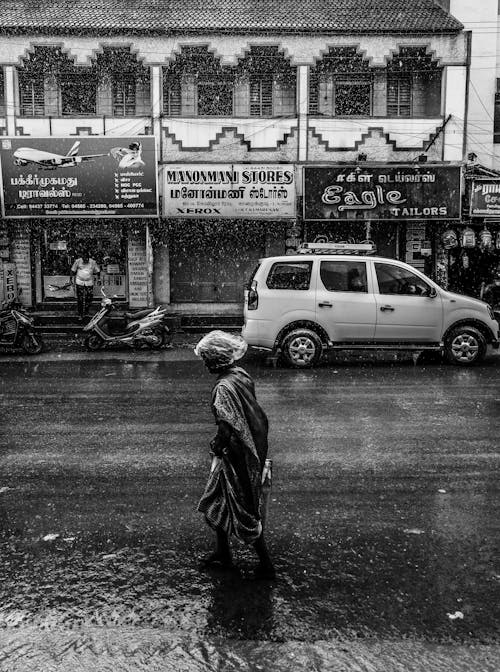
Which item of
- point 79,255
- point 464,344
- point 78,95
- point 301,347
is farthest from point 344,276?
point 78,95

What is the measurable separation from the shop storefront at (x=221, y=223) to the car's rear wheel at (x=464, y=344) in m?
6.61

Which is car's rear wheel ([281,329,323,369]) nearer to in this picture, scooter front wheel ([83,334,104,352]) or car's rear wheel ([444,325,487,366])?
car's rear wheel ([444,325,487,366])

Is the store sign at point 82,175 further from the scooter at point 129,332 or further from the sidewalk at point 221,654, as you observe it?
the sidewalk at point 221,654

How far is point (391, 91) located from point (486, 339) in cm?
903

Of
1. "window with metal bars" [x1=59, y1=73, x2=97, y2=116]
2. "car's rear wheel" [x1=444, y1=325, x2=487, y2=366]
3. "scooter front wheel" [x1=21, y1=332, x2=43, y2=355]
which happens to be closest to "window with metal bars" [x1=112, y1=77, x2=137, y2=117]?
"window with metal bars" [x1=59, y1=73, x2=97, y2=116]

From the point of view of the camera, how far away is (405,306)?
12508 millimetres

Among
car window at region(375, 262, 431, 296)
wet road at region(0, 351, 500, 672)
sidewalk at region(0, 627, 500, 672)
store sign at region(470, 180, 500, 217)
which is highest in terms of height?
store sign at region(470, 180, 500, 217)

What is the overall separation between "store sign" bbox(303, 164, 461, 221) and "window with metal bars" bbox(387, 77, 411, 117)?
2.23 meters

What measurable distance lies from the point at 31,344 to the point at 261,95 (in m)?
9.12

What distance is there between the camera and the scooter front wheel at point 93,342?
49.0ft

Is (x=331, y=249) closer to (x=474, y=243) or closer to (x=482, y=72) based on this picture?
(x=474, y=243)

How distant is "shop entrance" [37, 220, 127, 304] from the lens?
1898cm

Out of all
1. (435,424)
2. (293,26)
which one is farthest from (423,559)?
(293,26)

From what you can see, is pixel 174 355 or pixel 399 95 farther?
pixel 399 95
